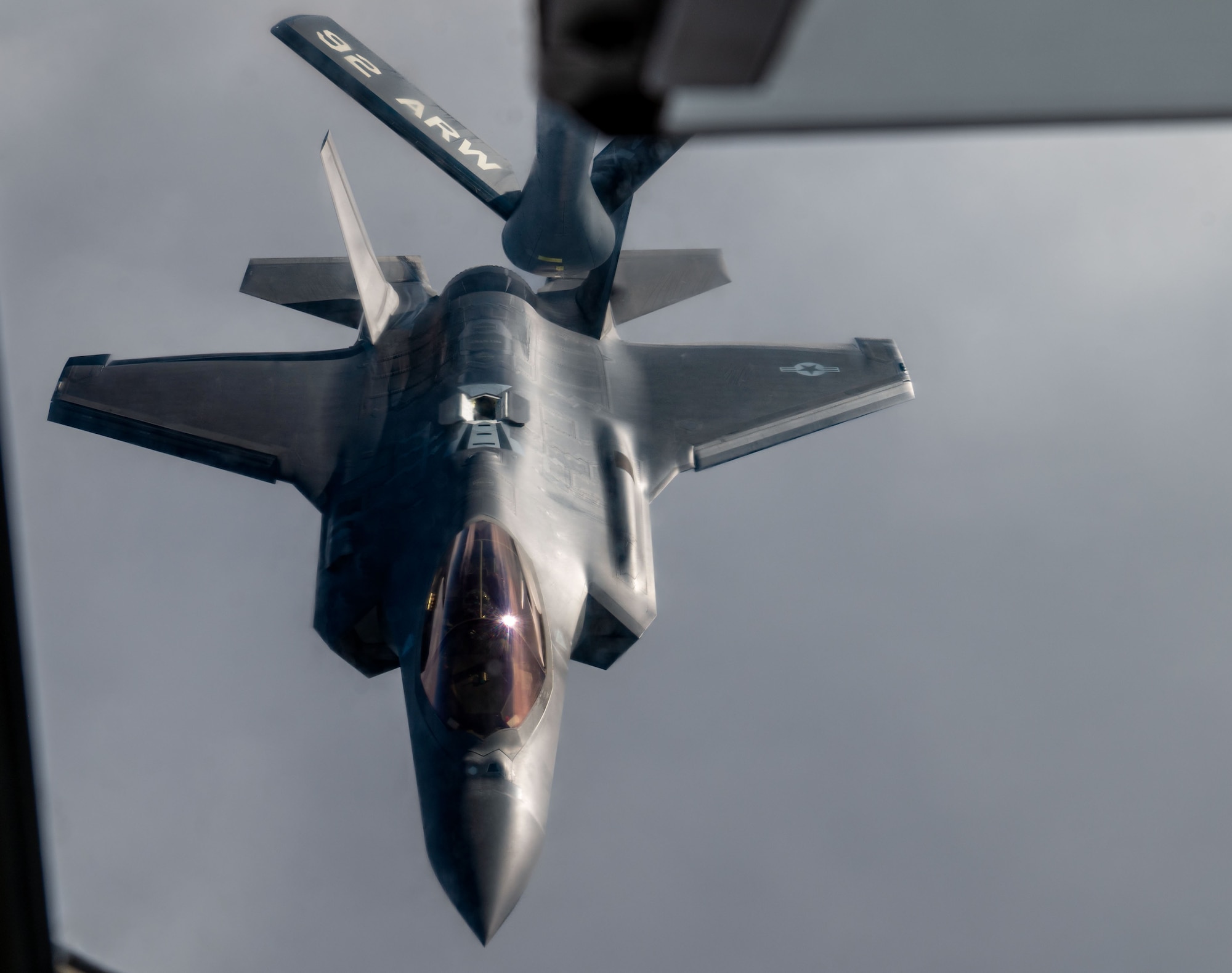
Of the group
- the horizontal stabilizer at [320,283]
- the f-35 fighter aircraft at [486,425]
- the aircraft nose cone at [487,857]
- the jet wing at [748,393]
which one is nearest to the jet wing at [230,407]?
the f-35 fighter aircraft at [486,425]

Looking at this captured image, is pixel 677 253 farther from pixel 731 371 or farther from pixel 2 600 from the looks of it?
pixel 2 600

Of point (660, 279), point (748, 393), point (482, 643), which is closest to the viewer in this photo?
point (482, 643)

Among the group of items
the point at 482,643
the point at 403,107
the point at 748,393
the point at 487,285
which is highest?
the point at 403,107

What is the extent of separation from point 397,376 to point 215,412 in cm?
310

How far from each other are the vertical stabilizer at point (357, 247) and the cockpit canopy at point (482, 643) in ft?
23.1

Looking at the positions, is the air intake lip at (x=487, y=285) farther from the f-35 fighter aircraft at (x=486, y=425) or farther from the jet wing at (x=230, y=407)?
the jet wing at (x=230, y=407)

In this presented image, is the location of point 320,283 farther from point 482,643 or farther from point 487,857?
point 487,857

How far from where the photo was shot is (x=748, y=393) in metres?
18.3

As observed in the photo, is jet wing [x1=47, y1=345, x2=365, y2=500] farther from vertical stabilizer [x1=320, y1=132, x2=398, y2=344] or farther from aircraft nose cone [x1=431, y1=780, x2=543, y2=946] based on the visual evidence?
aircraft nose cone [x1=431, y1=780, x2=543, y2=946]

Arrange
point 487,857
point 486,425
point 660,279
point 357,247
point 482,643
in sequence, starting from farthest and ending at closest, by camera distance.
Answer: point 660,279
point 357,247
point 486,425
point 482,643
point 487,857

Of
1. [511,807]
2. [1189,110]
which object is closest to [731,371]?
[511,807]

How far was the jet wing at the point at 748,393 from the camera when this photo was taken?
17.1m

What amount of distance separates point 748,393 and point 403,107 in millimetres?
7867

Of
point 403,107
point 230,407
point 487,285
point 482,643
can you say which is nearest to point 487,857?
point 482,643
